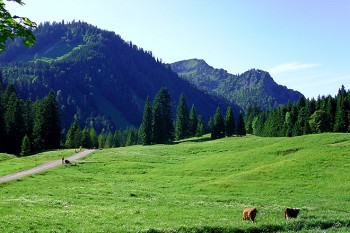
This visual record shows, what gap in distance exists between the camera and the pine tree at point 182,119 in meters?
134

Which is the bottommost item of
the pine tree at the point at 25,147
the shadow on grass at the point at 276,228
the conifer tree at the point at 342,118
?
the shadow on grass at the point at 276,228

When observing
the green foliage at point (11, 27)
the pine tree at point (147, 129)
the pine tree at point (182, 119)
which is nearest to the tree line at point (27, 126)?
the pine tree at point (147, 129)

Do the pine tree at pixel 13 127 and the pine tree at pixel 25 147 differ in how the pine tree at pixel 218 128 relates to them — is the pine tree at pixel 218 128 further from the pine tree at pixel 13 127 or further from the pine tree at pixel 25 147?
the pine tree at pixel 13 127

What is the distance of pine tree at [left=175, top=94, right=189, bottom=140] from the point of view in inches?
5295

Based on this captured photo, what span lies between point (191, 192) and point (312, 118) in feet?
315

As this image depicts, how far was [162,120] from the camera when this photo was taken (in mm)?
122062

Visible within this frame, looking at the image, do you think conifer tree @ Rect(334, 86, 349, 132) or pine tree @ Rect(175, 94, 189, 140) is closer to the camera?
conifer tree @ Rect(334, 86, 349, 132)

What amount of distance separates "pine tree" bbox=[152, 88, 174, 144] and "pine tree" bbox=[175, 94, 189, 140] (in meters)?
8.23

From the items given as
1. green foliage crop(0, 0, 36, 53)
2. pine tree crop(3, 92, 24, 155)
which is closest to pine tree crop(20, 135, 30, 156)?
pine tree crop(3, 92, 24, 155)

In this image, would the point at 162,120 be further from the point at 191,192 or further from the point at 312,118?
the point at 191,192

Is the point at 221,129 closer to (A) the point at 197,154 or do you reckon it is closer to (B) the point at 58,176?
(A) the point at 197,154

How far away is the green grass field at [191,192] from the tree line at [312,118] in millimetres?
42381

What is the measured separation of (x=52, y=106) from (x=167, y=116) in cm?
3711

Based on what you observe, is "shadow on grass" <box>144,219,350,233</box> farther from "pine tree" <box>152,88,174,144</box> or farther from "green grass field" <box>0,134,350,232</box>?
"pine tree" <box>152,88,174,144</box>
